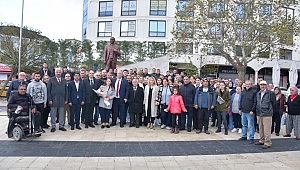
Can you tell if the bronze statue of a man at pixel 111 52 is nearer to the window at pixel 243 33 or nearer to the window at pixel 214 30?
the window at pixel 214 30

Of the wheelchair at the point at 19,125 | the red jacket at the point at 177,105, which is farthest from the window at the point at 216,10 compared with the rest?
the wheelchair at the point at 19,125

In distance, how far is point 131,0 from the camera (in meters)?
36.2

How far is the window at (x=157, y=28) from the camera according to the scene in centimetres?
3550

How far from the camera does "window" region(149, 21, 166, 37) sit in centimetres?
3550

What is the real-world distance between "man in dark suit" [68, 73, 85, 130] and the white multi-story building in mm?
25922

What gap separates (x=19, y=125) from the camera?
7.48m

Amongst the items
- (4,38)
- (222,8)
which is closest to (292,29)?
(222,8)

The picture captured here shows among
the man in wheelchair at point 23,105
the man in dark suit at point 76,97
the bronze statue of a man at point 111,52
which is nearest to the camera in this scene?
the man in wheelchair at point 23,105

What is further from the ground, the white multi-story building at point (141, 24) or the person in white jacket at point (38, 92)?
the white multi-story building at point (141, 24)

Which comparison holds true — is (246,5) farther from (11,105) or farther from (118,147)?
(11,105)

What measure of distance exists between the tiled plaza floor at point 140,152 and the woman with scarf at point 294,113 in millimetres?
444

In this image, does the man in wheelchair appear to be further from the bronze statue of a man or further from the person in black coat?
the bronze statue of a man

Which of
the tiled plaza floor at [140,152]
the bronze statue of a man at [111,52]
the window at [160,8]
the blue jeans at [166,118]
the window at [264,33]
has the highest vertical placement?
the window at [160,8]

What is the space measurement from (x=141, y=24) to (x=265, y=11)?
21433 mm
